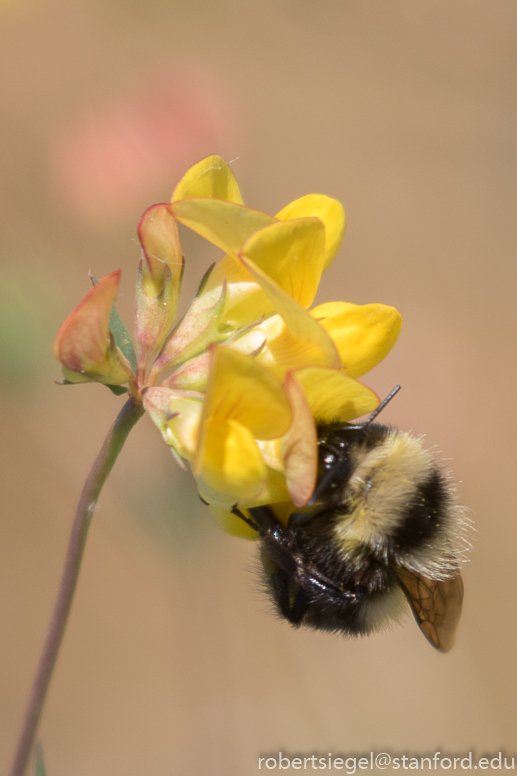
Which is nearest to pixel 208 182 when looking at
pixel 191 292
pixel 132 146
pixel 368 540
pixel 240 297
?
pixel 240 297

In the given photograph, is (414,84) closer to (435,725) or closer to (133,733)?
(435,725)

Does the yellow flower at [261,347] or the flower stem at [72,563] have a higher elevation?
the yellow flower at [261,347]

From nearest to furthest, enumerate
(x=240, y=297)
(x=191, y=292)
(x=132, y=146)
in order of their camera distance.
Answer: (x=240, y=297) < (x=132, y=146) < (x=191, y=292)

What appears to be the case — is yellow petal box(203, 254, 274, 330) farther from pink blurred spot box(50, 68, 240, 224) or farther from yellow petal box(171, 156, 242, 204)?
pink blurred spot box(50, 68, 240, 224)

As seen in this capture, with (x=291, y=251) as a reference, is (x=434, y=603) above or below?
below

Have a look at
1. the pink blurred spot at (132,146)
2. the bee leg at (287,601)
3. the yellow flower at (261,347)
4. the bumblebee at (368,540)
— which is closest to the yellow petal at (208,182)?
the yellow flower at (261,347)

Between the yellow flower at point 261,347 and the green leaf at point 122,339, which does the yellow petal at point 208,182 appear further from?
the green leaf at point 122,339

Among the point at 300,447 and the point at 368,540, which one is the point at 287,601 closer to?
the point at 368,540

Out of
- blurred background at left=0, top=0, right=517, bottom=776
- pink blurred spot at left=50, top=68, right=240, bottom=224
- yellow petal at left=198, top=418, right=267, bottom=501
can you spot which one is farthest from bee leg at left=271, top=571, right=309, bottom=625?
pink blurred spot at left=50, top=68, right=240, bottom=224
